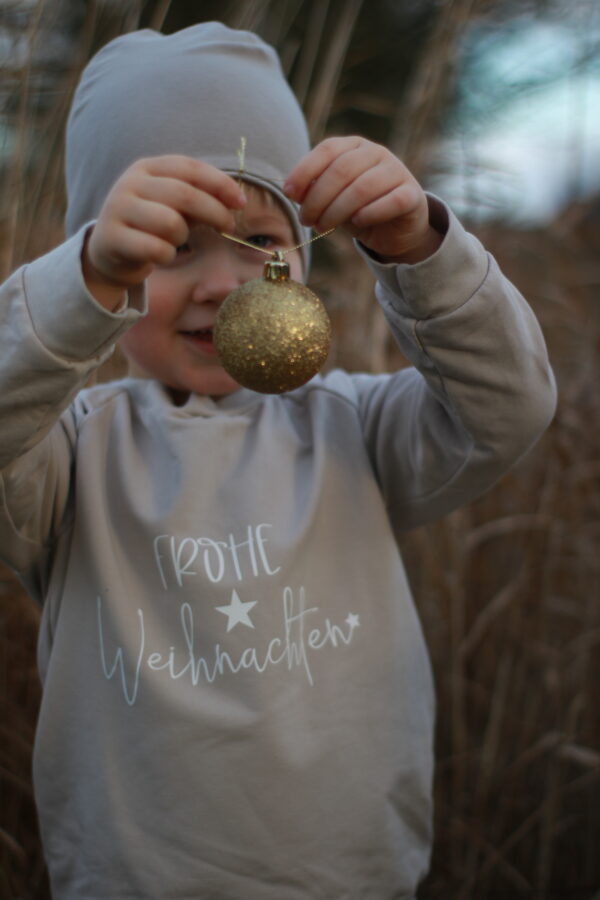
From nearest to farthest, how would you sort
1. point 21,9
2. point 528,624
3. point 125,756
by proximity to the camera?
point 125,756 → point 21,9 → point 528,624

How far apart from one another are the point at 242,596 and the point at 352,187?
447mm

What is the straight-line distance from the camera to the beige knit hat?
2.99 feet

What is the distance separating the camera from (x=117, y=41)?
102 cm

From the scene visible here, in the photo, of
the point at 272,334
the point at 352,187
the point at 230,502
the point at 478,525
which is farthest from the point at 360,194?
the point at 478,525

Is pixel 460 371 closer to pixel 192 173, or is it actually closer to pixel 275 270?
pixel 275 270

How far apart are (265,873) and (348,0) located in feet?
4.90

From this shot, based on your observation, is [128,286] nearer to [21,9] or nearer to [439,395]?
[439,395]

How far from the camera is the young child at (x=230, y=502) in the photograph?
2.39ft

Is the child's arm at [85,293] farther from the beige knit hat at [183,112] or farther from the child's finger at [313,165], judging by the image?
the beige knit hat at [183,112]

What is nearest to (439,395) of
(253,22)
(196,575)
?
(196,575)

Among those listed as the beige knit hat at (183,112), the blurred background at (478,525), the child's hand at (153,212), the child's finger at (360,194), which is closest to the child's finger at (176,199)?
the child's hand at (153,212)

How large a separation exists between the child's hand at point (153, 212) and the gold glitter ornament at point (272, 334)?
73 millimetres

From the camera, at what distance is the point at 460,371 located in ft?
2.56

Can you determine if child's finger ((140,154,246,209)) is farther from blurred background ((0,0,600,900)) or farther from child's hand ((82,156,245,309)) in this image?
blurred background ((0,0,600,900))
